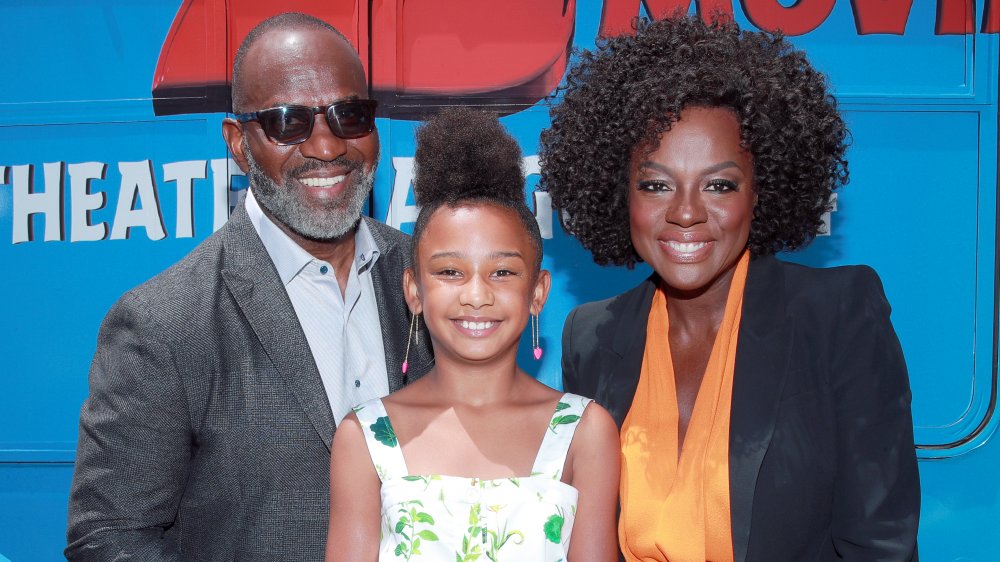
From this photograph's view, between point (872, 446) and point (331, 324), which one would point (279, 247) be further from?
point (872, 446)

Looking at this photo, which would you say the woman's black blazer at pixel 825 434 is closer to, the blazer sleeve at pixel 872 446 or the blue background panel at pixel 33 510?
the blazer sleeve at pixel 872 446

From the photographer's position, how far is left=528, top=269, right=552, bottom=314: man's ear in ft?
6.47

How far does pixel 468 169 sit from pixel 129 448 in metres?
1.02

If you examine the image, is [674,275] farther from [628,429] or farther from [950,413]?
[950,413]

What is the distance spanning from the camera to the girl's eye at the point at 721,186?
1.99 m

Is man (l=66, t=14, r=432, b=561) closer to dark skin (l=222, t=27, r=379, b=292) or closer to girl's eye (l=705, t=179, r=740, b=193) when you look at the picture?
dark skin (l=222, t=27, r=379, b=292)

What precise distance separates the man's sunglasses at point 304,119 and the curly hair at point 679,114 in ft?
1.94

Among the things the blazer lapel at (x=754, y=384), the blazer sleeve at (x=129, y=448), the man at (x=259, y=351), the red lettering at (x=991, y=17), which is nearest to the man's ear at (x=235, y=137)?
the man at (x=259, y=351)

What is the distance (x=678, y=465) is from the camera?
1979 mm

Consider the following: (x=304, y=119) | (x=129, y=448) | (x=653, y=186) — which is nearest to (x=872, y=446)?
(x=653, y=186)

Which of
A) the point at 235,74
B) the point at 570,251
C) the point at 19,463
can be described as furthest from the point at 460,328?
the point at 19,463

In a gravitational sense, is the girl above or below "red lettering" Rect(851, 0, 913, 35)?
below

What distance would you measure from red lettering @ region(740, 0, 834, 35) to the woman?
656 mm

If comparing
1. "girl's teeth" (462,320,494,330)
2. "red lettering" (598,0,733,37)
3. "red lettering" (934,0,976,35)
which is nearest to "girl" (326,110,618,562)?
"girl's teeth" (462,320,494,330)
